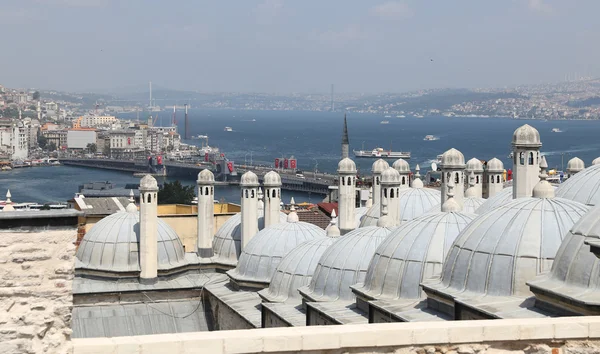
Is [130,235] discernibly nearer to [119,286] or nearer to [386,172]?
[119,286]

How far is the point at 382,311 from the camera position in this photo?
13.7 metres

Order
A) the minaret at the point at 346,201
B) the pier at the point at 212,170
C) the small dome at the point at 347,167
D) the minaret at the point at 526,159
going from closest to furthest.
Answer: the minaret at the point at 526,159, the minaret at the point at 346,201, the small dome at the point at 347,167, the pier at the point at 212,170

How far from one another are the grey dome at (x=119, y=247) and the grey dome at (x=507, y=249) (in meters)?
12.2

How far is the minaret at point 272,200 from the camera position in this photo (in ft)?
79.0

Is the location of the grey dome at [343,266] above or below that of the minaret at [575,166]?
below

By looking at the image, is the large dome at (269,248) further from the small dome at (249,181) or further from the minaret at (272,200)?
the small dome at (249,181)

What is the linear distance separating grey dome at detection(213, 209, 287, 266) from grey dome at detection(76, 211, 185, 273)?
102 centimetres

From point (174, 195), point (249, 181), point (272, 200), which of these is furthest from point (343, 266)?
point (174, 195)

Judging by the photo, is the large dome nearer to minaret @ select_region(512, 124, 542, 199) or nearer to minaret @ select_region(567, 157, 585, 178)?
minaret @ select_region(512, 124, 542, 199)

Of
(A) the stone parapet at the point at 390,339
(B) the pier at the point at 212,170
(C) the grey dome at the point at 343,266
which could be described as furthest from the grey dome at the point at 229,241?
(B) the pier at the point at 212,170

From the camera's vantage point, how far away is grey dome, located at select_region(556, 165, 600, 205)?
1675cm

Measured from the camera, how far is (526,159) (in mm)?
17172

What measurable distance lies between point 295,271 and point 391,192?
2.91 meters

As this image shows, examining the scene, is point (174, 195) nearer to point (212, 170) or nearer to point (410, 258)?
point (410, 258)
